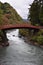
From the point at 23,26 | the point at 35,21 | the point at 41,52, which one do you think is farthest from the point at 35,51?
the point at 35,21

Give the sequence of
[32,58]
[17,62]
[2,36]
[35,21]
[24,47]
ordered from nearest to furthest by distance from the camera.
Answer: [17,62] → [32,58] → [24,47] → [2,36] → [35,21]

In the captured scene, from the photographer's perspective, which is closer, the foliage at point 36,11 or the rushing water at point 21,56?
the rushing water at point 21,56

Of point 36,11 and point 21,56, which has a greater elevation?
point 36,11

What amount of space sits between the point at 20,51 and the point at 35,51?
4223mm

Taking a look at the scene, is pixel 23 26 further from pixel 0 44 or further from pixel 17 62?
pixel 17 62

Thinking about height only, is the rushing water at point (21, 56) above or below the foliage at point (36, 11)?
below

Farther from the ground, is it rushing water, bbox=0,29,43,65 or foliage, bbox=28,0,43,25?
foliage, bbox=28,0,43,25

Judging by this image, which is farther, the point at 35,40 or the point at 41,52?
the point at 35,40

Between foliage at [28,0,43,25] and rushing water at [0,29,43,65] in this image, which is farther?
foliage at [28,0,43,25]

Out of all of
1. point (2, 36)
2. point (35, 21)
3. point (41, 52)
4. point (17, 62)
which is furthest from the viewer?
point (35, 21)

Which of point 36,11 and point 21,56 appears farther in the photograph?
point 36,11

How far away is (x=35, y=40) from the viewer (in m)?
125

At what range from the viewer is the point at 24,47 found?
355 feet

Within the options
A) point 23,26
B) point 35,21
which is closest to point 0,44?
point 23,26
